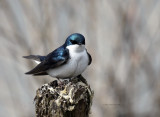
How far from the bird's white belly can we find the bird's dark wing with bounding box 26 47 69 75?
1.3 inches

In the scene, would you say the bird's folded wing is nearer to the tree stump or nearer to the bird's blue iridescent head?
the bird's blue iridescent head

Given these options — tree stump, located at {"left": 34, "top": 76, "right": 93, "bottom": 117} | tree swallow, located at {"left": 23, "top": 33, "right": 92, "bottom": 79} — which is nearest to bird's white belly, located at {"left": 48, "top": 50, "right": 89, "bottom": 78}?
tree swallow, located at {"left": 23, "top": 33, "right": 92, "bottom": 79}

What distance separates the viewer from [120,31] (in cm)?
335

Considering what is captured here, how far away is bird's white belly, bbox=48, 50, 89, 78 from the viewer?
2.64 meters

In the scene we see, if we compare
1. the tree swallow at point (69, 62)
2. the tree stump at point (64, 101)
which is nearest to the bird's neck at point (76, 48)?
the tree swallow at point (69, 62)

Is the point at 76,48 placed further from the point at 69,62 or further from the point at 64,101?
the point at 64,101

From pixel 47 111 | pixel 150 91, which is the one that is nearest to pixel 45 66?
pixel 47 111

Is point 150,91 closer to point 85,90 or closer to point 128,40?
point 128,40

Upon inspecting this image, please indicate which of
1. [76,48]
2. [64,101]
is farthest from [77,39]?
[64,101]

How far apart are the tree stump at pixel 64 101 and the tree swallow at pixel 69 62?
1.57ft

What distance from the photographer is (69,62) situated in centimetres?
269

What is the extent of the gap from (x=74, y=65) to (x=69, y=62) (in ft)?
0.21

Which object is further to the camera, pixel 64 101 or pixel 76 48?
pixel 76 48

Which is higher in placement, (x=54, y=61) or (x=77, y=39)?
(x=77, y=39)
